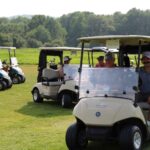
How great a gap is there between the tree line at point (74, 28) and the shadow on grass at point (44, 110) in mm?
89104

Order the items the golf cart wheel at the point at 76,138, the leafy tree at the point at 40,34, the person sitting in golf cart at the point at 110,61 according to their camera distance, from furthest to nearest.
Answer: the leafy tree at the point at 40,34, the person sitting in golf cart at the point at 110,61, the golf cart wheel at the point at 76,138

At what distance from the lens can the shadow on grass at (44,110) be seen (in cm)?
1098

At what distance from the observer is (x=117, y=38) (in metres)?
6.83

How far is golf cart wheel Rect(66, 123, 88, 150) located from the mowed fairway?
0.83 ft

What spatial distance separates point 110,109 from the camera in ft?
21.2

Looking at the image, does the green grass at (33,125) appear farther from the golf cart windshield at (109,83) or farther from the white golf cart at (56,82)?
the golf cart windshield at (109,83)

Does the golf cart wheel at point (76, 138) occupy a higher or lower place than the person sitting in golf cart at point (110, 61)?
lower

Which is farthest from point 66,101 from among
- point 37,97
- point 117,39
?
point 117,39

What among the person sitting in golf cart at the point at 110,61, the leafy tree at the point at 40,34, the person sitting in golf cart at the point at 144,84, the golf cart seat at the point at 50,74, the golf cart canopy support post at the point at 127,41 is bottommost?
the leafy tree at the point at 40,34

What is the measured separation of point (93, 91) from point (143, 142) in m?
1.12

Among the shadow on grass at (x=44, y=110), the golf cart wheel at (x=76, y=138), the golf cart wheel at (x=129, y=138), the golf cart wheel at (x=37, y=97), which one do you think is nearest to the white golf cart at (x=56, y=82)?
the golf cart wheel at (x=37, y=97)

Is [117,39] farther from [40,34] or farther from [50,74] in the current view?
[40,34]

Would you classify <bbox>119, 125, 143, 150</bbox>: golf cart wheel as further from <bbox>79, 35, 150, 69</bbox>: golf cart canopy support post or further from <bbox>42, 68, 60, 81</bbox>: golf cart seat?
<bbox>42, 68, 60, 81</bbox>: golf cart seat

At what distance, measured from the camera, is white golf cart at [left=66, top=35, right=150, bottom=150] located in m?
6.44
